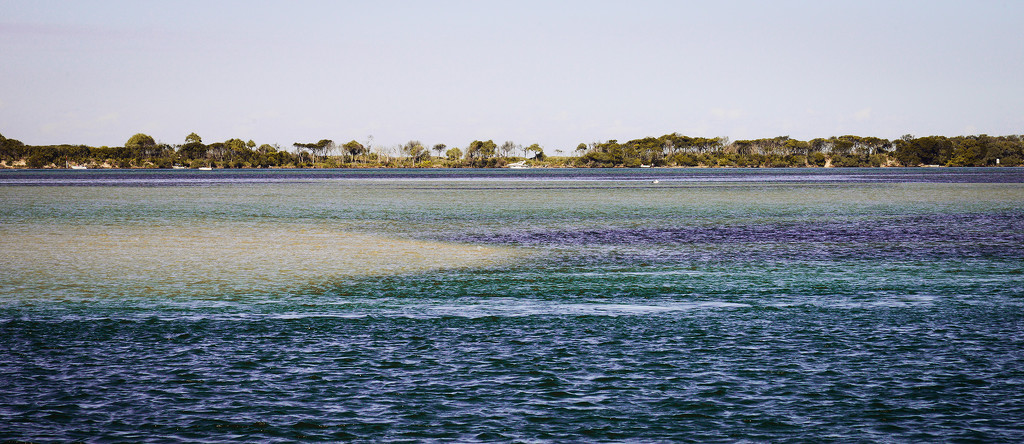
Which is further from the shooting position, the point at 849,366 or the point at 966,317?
the point at 966,317

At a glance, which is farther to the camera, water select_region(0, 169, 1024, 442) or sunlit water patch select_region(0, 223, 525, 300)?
sunlit water patch select_region(0, 223, 525, 300)

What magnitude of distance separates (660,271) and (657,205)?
43187 mm

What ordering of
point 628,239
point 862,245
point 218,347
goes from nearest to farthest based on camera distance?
point 218,347, point 862,245, point 628,239

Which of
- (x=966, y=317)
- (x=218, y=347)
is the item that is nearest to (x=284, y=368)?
(x=218, y=347)

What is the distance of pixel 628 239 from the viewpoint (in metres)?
38.6

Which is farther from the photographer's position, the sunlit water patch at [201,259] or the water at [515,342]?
the sunlit water patch at [201,259]

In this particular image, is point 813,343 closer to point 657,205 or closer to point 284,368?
point 284,368

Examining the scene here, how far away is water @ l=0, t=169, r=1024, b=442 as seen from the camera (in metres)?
11.7

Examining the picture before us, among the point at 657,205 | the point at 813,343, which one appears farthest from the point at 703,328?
the point at 657,205

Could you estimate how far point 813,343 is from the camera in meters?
16.2

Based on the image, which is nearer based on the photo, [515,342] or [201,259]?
[515,342]

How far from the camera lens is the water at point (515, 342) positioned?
1173cm

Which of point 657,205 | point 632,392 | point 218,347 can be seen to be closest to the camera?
point 632,392

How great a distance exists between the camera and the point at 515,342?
1639cm
